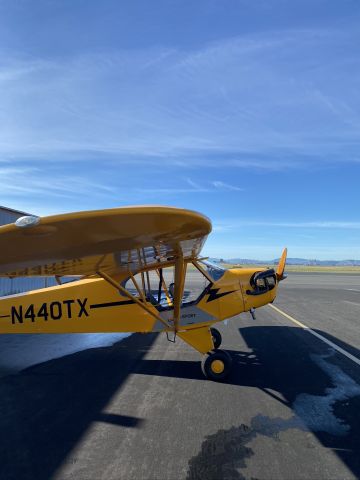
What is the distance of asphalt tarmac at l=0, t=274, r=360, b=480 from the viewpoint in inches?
134

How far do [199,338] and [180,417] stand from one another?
2.00m

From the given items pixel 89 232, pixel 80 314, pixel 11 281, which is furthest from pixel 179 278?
pixel 11 281

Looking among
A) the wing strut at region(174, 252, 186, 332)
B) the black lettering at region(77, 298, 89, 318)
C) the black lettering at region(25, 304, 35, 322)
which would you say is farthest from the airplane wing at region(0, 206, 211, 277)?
the black lettering at region(25, 304, 35, 322)

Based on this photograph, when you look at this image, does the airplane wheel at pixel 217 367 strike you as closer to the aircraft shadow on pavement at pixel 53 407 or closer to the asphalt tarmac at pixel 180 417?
the asphalt tarmac at pixel 180 417

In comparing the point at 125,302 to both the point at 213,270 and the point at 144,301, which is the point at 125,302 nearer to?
the point at 144,301

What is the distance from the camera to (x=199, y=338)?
6.37 m

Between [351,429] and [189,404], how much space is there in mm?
2078

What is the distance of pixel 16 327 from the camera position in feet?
21.6

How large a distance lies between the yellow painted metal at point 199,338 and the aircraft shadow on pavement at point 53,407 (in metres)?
1.29

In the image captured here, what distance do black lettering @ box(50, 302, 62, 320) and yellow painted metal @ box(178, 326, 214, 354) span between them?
234 centimetres

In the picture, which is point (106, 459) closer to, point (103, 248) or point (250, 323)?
point (103, 248)

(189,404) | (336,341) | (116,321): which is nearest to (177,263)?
(116,321)

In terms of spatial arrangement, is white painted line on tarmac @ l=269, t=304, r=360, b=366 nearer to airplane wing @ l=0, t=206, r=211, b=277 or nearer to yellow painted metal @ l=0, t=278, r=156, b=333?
yellow painted metal @ l=0, t=278, r=156, b=333

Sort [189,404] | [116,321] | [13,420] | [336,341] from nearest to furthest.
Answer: [13,420] → [189,404] → [116,321] → [336,341]
